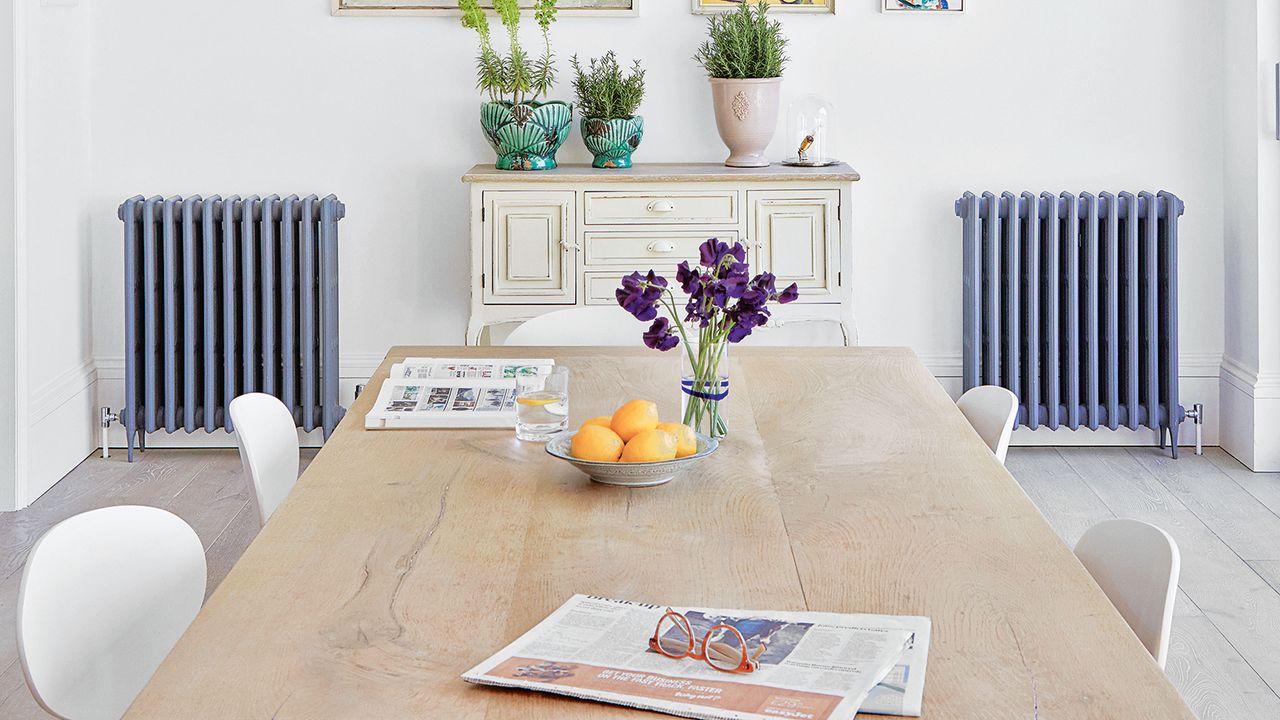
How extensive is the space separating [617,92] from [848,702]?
3.40m

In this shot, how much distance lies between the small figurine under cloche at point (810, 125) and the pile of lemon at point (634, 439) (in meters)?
2.66

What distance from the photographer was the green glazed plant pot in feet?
13.9

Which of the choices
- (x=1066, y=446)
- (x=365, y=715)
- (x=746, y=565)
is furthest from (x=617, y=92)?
(x=365, y=715)

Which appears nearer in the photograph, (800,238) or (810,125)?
(800,238)

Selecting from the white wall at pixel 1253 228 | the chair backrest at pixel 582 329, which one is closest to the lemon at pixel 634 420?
the chair backrest at pixel 582 329

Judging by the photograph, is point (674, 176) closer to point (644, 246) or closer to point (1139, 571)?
point (644, 246)

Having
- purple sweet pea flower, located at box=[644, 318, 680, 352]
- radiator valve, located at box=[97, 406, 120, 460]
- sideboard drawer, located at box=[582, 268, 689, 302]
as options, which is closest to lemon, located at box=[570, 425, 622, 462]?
→ purple sweet pea flower, located at box=[644, 318, 680, 352]

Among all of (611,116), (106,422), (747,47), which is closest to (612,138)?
(611,116)

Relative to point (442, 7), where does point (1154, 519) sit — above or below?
below

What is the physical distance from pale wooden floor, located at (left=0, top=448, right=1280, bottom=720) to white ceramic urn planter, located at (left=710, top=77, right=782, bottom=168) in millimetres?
1347

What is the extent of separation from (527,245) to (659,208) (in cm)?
42

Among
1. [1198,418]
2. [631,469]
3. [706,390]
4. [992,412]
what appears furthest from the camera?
[1198,418]

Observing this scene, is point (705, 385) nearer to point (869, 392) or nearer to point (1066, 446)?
point (869, 392)

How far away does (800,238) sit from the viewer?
4.15 meters
